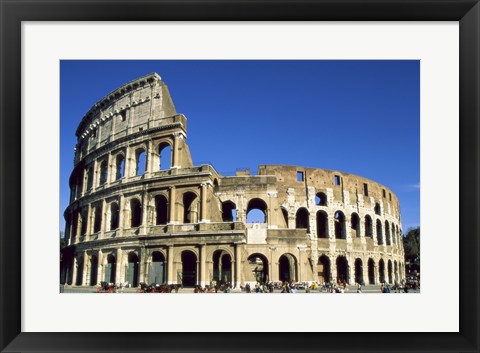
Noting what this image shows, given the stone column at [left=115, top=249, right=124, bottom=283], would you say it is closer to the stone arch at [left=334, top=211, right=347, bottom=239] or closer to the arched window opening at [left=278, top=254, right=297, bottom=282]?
the arched window opening at [left=278, top=254, right=297, bottom=282]

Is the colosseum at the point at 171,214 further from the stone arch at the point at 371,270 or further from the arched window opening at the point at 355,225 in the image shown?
the arched window opening at the point at 355,225

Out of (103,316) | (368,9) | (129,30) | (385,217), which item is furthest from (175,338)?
(385,217)

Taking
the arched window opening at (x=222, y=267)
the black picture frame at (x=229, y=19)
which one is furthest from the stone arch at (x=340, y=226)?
the black picture frame at (x=229, y=19)

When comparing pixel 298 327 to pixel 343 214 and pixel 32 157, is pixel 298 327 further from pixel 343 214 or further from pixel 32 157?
pixel 343 214

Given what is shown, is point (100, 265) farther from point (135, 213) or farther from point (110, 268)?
point (135, 213)

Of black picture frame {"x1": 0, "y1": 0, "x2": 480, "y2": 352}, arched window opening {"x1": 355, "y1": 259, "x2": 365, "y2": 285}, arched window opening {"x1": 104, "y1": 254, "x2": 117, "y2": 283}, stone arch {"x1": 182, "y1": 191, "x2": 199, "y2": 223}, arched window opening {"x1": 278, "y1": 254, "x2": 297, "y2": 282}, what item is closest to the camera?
black picture frame {"x1": 0, "y1": 0, "x2": 480, "y2": 352}

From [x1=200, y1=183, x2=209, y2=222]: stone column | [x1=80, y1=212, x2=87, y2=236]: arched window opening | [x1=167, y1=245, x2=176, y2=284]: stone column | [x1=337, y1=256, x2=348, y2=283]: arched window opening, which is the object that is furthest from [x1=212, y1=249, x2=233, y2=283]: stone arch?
[x1=337, y1=256, x2=348, y2=283]: arched window opening

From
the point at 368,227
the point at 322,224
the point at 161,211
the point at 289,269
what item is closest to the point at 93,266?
the point at 161,211
